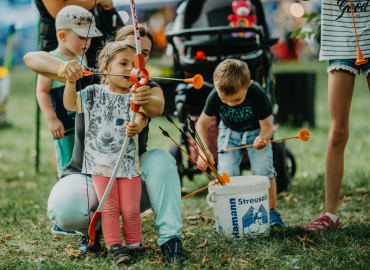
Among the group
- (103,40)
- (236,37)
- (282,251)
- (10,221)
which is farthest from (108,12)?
(282,251)

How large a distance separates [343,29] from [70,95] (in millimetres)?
1504

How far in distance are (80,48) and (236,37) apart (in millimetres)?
1249

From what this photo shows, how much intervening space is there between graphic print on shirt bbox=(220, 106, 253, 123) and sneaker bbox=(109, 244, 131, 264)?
3.49 ft

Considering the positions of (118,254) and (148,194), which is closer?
(118,254)

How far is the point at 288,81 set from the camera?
21.5ft

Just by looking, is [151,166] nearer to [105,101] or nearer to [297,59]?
[105,101]

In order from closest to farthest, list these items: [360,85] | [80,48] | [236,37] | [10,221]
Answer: [80,48], [10,221], [236,37], [360,85]

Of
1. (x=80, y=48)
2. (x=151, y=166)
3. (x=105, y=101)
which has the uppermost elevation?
(x=80, y=48)

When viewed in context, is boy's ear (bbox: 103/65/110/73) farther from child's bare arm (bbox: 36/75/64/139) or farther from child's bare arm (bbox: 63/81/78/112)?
child's bare arm (bbox: 36/75/64/139)

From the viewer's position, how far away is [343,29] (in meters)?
2.34

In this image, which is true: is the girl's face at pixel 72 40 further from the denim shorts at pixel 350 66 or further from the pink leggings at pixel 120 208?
the denim shorts at pixel 350 66

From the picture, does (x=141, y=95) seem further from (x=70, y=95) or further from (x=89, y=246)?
(x=89, y=246)

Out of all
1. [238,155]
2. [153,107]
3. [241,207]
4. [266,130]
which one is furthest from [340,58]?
[153,107]

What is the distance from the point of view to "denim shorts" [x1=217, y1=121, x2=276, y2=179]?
2639 millimetres
